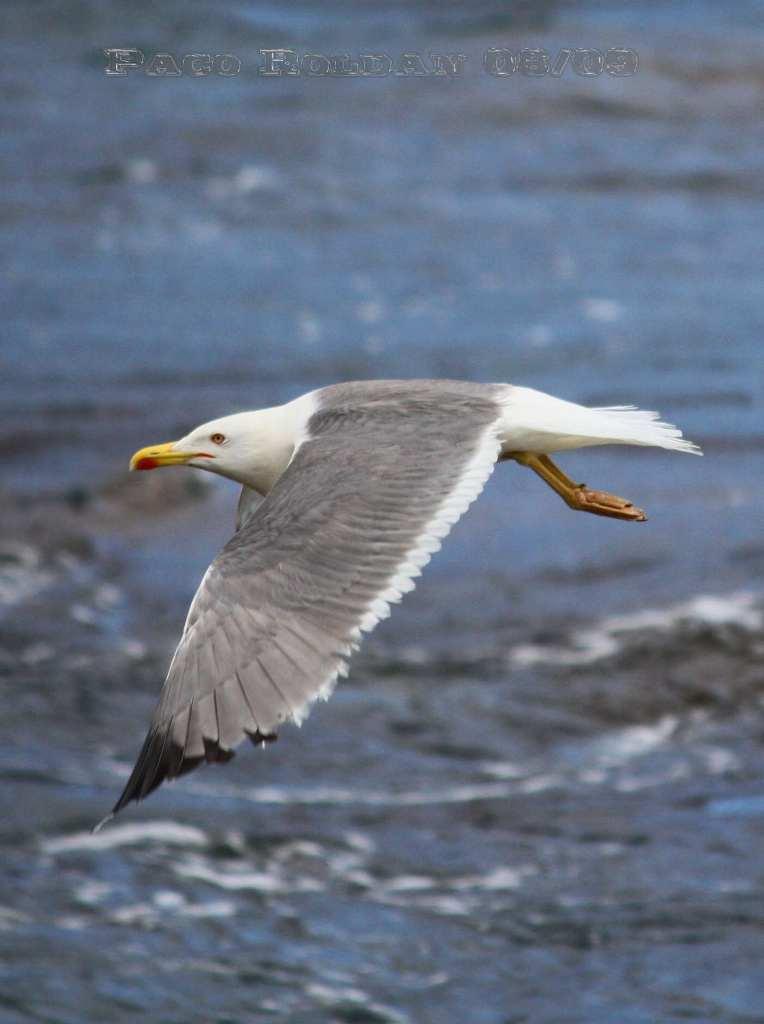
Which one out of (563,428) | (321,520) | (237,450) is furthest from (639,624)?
(321,520)

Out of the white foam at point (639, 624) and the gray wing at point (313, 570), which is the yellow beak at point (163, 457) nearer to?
the gray wing at point (313, 570)

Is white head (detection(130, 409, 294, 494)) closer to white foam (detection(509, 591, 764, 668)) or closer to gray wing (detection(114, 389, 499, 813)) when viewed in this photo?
gray wing (detection(114, 389, 499, 813))

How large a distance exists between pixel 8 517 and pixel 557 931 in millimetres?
5208

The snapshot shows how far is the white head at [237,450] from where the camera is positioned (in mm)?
6230

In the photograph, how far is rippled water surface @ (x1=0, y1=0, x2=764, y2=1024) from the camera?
10789 millimetres

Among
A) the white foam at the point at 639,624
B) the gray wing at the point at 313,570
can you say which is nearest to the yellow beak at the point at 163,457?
the gray wing at the point at 313,570

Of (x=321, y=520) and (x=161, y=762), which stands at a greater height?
(x=321, y=520)

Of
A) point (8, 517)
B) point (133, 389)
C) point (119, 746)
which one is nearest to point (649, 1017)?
point (119, 746)

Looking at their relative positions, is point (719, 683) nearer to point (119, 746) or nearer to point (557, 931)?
point (557, 931)

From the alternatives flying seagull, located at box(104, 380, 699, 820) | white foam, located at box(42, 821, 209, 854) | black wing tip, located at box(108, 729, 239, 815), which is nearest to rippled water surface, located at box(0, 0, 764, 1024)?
white foam, located at box(42, 821, 209, 854)

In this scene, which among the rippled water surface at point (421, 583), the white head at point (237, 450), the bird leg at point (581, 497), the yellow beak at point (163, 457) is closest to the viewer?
the white head at point (237, 450)

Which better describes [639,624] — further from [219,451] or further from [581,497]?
[219,451]

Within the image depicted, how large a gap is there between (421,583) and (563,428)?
7.52 meters

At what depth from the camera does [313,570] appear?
17.4 feet
